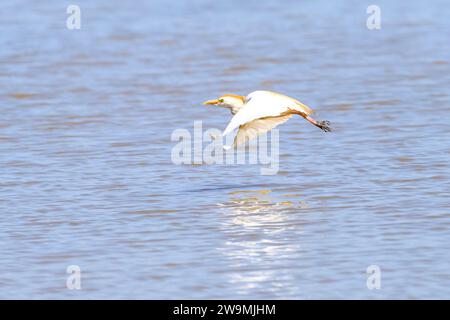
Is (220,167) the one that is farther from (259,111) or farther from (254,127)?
(259,111)

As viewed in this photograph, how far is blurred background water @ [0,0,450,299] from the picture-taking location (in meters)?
6.93

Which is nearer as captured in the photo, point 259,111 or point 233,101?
point 259,111

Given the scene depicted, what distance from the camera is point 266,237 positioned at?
25.0 ft

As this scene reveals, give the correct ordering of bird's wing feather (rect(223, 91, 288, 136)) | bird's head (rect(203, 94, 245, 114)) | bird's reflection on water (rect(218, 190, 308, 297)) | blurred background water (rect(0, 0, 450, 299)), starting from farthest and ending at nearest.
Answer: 1. bird's head (rect(203, 94, 245, 114))
2. bird's wing feather (rect(223, 91, 288, 136))
3. blurred background water (rect(0, 0, 450, 299))
4. bird's reflection on water (rect(218, 190, 308, 297))

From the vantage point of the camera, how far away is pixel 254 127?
9.16m

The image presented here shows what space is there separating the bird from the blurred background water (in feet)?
1.54

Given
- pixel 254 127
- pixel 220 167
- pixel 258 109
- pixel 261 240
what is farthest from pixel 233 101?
pixel 261 240

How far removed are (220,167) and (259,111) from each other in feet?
4.85

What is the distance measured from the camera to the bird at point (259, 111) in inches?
332

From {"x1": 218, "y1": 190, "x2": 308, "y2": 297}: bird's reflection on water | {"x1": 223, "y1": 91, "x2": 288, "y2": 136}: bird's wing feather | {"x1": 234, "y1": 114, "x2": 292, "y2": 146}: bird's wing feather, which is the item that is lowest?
{"x1": 218, "y1": 190, "x2": 308, "y2": 297}: bird's reflection on water

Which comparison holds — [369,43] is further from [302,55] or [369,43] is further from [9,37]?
[9,37]

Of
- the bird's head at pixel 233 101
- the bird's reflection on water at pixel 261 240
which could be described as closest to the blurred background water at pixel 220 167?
the bird's reflection on water at pixel 261 240

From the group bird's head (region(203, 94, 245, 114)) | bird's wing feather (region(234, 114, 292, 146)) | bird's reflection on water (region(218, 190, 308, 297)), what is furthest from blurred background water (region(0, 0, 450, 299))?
bird's head (region(203, 94, 245, 114))

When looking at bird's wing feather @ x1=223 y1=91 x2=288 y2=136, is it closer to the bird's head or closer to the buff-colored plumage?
the buff-colored plumage
